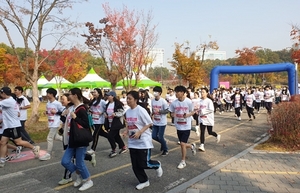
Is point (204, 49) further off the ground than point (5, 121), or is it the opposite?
point (204, 49)

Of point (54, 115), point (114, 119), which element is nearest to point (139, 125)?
point (114, 119)

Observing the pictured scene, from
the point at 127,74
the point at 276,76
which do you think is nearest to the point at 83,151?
the point at 127,74

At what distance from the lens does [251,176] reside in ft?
17.9

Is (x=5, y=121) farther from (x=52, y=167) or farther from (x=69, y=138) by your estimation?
(x=69, y=138)

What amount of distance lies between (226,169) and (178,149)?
2.32 meters

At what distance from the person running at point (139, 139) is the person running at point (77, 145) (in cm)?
78

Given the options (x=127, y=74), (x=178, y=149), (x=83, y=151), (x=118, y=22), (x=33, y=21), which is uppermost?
(x=118, y=22)

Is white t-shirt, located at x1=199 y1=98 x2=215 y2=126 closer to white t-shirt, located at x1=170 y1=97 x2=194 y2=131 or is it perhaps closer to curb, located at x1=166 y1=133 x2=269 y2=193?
curb, located at x1=166 y1=133 x2=269 y2=193

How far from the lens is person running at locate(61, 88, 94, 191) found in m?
4.63

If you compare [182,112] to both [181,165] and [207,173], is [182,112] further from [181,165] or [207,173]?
[207,173]

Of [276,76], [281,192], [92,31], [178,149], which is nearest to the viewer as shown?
[281,192]

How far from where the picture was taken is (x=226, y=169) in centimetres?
595

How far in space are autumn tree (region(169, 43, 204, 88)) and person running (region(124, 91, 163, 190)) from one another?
21.6 m

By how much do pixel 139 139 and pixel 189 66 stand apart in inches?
871
